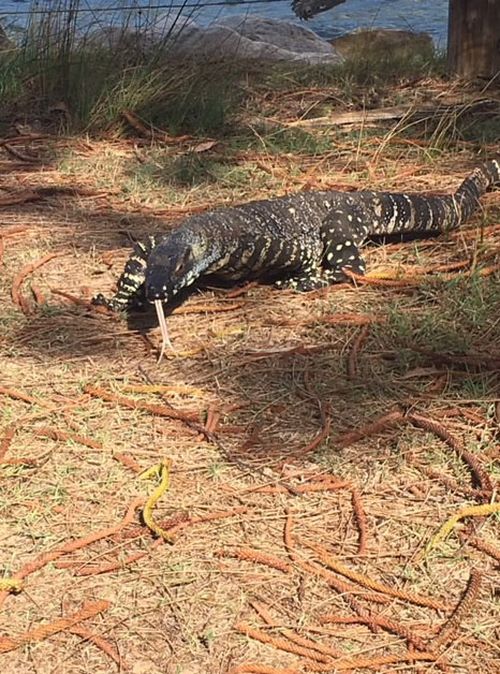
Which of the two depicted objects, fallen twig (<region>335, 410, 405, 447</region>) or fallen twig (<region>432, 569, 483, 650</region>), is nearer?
fallen twig (<region>432, 569, 483, 650</region>)

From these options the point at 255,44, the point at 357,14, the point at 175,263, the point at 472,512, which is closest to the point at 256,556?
the point at 472,512

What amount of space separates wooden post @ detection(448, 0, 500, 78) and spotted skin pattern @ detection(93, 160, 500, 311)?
9.35 feet

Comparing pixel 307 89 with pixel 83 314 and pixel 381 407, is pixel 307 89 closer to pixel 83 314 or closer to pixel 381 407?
pixel 83 314

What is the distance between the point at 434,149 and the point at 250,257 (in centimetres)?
258

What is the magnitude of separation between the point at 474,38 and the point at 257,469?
6236 millimetres

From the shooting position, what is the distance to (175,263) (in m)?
4.66

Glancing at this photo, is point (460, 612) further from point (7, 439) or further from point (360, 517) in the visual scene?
point (7, 439)

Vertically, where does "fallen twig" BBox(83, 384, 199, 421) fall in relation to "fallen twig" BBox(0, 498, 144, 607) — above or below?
above

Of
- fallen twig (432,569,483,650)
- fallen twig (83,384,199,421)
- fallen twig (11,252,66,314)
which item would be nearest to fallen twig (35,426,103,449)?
fallen twig (83,384,199,421)

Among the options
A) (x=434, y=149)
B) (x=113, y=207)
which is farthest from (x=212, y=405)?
(x=434, y=149)

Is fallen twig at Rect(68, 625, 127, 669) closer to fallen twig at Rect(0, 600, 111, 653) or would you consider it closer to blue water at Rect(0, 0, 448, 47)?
fallen twig at Rect(0, 600, 111, 653)

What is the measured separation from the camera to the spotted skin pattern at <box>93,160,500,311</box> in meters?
4.81

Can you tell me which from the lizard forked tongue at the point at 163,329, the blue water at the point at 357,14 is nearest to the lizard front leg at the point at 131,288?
the lizard forked tongue at the point at 163,329

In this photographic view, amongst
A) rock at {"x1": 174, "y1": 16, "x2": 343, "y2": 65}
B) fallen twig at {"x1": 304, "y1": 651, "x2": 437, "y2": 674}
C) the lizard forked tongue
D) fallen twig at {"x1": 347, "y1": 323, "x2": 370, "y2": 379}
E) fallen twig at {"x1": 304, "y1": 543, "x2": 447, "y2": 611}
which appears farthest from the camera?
rock at {"x1": 174, "y1": 16, "x2": 343, "y2": 65}
